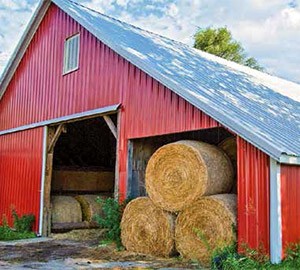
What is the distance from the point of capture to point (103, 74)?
11.6 meters

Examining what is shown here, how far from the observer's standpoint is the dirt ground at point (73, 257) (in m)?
8.06

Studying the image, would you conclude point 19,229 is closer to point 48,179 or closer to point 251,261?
point 48,179

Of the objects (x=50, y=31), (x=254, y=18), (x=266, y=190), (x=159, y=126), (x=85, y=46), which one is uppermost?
(x=254, y=18)

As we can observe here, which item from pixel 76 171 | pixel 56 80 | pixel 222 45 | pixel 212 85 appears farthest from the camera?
pixel 222 45

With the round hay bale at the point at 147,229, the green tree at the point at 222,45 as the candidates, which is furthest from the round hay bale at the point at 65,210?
the green tree at the point at 222,45

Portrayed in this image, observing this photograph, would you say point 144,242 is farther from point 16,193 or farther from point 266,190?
point 16,193

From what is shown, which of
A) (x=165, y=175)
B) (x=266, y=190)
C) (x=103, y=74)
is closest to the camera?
(x=266, y=190)

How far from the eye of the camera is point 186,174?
826 centimetres

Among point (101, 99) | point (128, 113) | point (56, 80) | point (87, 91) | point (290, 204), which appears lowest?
point (290, 204)

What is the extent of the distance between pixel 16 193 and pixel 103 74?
524 cm

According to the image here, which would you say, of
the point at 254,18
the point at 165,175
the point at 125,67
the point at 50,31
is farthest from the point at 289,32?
the point at 165,175

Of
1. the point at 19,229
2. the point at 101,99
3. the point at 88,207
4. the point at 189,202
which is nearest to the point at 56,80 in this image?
the point at 101,99

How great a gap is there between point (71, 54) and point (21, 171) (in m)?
3.94

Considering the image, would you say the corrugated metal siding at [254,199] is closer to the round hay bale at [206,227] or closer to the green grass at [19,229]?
the round hay bale at [206,227]
